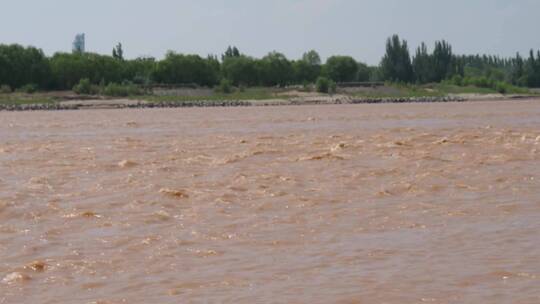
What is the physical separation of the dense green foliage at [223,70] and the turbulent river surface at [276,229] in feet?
297

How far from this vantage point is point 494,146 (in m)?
25.7

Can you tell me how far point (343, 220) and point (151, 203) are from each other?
3714 mm

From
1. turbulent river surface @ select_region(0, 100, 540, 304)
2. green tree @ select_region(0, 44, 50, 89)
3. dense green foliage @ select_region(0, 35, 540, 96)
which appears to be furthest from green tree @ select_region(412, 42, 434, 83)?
turbulent river surface @ select_region(0, 100, 540, 304)

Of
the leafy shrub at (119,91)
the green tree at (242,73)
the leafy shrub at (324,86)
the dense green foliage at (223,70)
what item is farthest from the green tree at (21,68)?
the leafy shrub at (324,86)

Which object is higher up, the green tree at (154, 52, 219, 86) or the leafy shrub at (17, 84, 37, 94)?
the green tree at (154, 52, 219, 86)

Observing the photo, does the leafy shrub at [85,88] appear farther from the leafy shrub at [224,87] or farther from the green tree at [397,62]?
the green tree at [397,62]

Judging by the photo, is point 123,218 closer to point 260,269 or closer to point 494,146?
point 260,269

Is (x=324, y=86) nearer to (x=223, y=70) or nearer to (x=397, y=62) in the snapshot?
(x=223, y=70)

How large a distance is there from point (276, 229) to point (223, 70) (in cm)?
11791

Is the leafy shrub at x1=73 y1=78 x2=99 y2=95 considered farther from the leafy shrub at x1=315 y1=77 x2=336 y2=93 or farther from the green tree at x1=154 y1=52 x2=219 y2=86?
the leafy shrub at x1=315 y1=77 x2=336 y2=93

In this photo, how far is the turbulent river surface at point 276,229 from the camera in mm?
8398

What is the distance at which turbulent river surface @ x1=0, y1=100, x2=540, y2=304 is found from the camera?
27.6 ft

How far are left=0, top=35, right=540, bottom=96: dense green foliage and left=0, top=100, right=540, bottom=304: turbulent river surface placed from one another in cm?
9055

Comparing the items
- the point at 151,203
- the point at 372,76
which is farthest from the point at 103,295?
the point at 372,76
